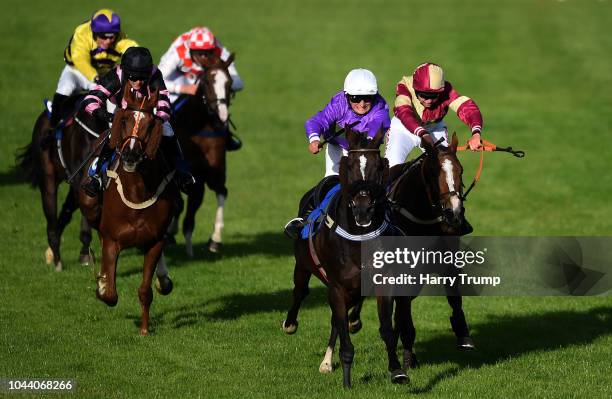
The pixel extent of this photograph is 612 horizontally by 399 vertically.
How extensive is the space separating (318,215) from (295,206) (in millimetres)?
12965

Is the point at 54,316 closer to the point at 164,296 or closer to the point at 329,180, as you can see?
the point at 164,296

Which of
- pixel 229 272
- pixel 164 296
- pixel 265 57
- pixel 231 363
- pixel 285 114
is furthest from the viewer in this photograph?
pixel 265 57

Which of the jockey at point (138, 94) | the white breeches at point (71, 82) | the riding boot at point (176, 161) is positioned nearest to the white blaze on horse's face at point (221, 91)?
the white breeches at point (71, 82)

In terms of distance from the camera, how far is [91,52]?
1739cm

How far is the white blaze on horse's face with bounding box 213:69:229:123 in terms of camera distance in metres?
18.4

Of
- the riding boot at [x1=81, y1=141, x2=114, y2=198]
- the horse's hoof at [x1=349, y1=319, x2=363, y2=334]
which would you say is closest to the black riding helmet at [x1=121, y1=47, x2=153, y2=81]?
the riding boot at [x1=81, y1=141, x2=114, y2=198]

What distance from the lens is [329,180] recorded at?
12273mm

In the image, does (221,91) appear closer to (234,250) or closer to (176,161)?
(234,250)

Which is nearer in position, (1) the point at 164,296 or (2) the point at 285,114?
(1) the point at 164,296

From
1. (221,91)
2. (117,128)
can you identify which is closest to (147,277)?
(117,128)

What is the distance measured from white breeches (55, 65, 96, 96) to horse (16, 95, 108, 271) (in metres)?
0.15

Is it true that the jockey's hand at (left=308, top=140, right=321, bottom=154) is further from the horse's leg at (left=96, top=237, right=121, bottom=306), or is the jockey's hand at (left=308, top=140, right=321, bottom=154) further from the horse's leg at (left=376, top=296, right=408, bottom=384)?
the horse's leg at (left=96, top=237, right=121, bottom=306)

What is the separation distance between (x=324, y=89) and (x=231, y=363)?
26.7 metres

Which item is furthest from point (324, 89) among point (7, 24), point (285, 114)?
point (7, 24)
